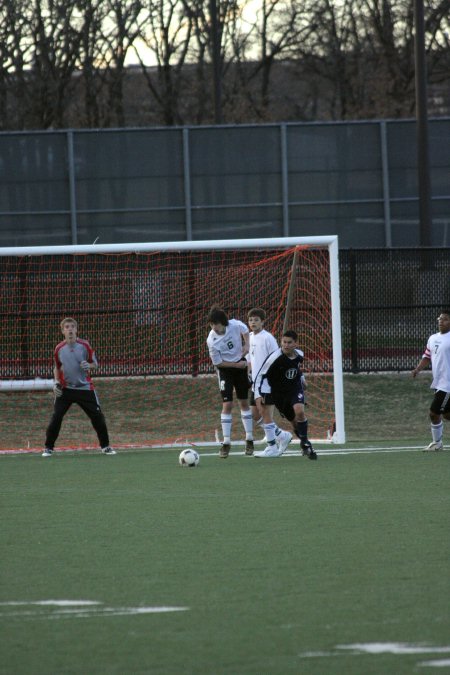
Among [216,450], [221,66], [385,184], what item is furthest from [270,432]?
[221,66]

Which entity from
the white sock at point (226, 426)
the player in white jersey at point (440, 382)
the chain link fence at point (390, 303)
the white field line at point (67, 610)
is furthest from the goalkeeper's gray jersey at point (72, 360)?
the white field line at point (67, 610)

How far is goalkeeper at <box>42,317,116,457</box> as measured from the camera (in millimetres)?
13891

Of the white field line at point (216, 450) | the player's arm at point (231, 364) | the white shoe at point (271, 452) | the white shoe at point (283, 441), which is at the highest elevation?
the player's arm at point (231, 364)

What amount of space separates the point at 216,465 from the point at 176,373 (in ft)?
19.2

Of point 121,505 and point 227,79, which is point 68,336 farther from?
point 227,79

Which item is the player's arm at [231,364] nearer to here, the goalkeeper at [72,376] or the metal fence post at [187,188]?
the goalkeeper at [72,376]

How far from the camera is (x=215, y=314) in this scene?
44.1 feet

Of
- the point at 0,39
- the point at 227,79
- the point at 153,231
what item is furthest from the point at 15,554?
the point at 227,79

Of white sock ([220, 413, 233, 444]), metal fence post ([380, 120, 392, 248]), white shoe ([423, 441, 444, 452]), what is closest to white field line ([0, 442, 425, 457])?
white shoe ([423, 441, 444, 452])

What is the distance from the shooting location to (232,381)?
13.8 m

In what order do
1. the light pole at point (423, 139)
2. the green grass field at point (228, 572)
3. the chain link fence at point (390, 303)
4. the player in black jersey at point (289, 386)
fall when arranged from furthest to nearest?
the light pole at point (423, 139) → the chain link fence at point (390, 303) → the player in black jersey at point (289, 386) → the green grass field at point (228, 572)

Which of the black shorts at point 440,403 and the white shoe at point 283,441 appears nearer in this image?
the white shoe at point 283,441

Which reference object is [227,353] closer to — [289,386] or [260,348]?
[260,348]

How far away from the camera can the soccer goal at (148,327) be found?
1719 centimetres
